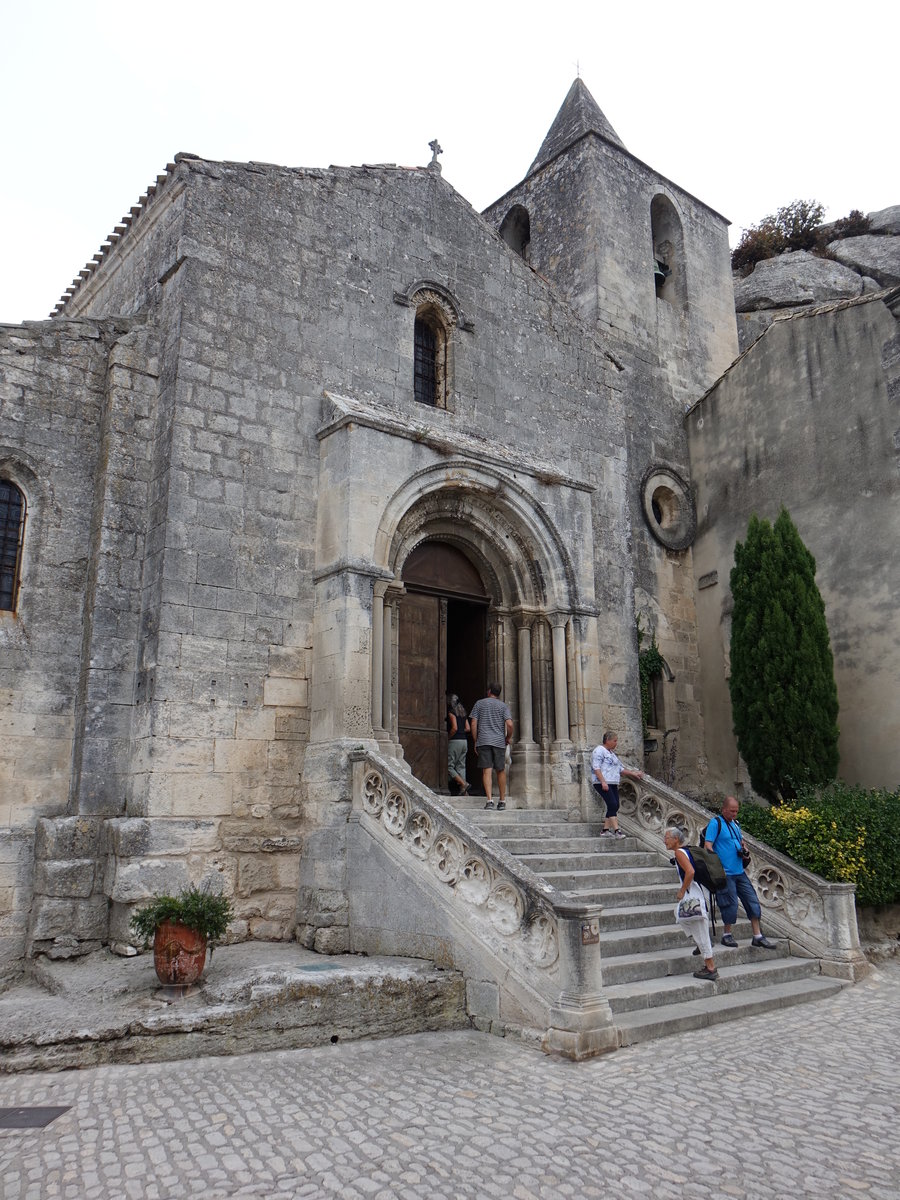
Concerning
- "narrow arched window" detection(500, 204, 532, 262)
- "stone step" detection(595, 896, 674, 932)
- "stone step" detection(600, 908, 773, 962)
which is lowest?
"stone step" detection(600, 908, 773, 962)

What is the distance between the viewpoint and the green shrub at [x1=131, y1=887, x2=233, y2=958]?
6.59m

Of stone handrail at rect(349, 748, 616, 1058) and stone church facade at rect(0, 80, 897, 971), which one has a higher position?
stone church facade at rect(0, 80, 897, 971)

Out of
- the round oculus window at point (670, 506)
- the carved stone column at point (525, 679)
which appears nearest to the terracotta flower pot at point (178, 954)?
the carved stone column at point (525, 679)

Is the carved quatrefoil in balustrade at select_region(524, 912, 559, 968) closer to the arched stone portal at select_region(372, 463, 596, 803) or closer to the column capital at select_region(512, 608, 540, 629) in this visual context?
the arched stone portal at select_region(372, 463, 596, 803)

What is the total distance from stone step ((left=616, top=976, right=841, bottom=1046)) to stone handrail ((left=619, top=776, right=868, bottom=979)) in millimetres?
350

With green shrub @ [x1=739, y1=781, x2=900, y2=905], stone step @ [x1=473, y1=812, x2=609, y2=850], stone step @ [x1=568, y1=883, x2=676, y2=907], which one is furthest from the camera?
green shrub @ [x1=739, y1=781, x2=900, y2=905]

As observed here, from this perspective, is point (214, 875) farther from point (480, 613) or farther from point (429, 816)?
point (480, 613)

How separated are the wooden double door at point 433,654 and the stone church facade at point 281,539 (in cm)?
4

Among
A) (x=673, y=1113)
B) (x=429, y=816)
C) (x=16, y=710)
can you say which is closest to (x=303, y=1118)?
(x=673, y=1113)

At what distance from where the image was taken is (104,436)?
921 cm

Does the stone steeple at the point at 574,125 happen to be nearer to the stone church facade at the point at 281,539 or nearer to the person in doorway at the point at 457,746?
the stone church facade at the point at 281,539

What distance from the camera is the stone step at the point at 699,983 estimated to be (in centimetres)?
683

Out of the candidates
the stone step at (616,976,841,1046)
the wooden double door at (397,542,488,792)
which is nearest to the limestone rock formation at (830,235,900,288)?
the wooden double door at (397,542,488,792)

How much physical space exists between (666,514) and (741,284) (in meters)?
9.92
